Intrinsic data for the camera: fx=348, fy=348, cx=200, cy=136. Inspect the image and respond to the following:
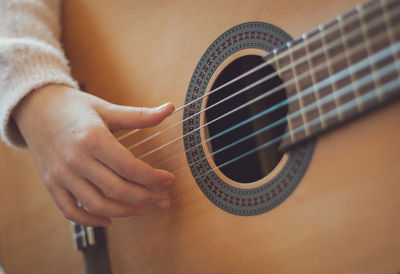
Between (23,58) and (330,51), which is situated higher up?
(23,58)

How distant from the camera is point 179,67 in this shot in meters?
0.73

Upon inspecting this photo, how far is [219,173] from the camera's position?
2.15ft

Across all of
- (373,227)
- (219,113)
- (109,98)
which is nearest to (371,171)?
(373,227)

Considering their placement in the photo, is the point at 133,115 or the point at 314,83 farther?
the point at 133,115

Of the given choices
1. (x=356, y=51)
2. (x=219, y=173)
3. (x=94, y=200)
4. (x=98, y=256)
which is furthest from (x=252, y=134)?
(x=98, y=256)

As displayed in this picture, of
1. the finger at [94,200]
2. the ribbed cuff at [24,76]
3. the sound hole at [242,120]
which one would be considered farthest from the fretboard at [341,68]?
the ribbed cuff at [24,76]

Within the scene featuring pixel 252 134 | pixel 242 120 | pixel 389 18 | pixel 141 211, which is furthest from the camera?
pixel 242 120

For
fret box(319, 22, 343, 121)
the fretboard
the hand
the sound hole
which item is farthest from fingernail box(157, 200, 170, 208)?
fret box(319, 22, 343, 121)

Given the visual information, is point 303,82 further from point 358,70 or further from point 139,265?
point 139,265

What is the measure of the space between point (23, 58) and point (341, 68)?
0.67 m

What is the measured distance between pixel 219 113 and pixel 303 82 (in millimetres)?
248

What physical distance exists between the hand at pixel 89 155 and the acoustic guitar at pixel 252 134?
0.24 ft

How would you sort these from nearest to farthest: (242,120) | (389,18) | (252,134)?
(389,18), (252,134), (242,120)

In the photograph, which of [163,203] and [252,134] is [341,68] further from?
[163,203]
